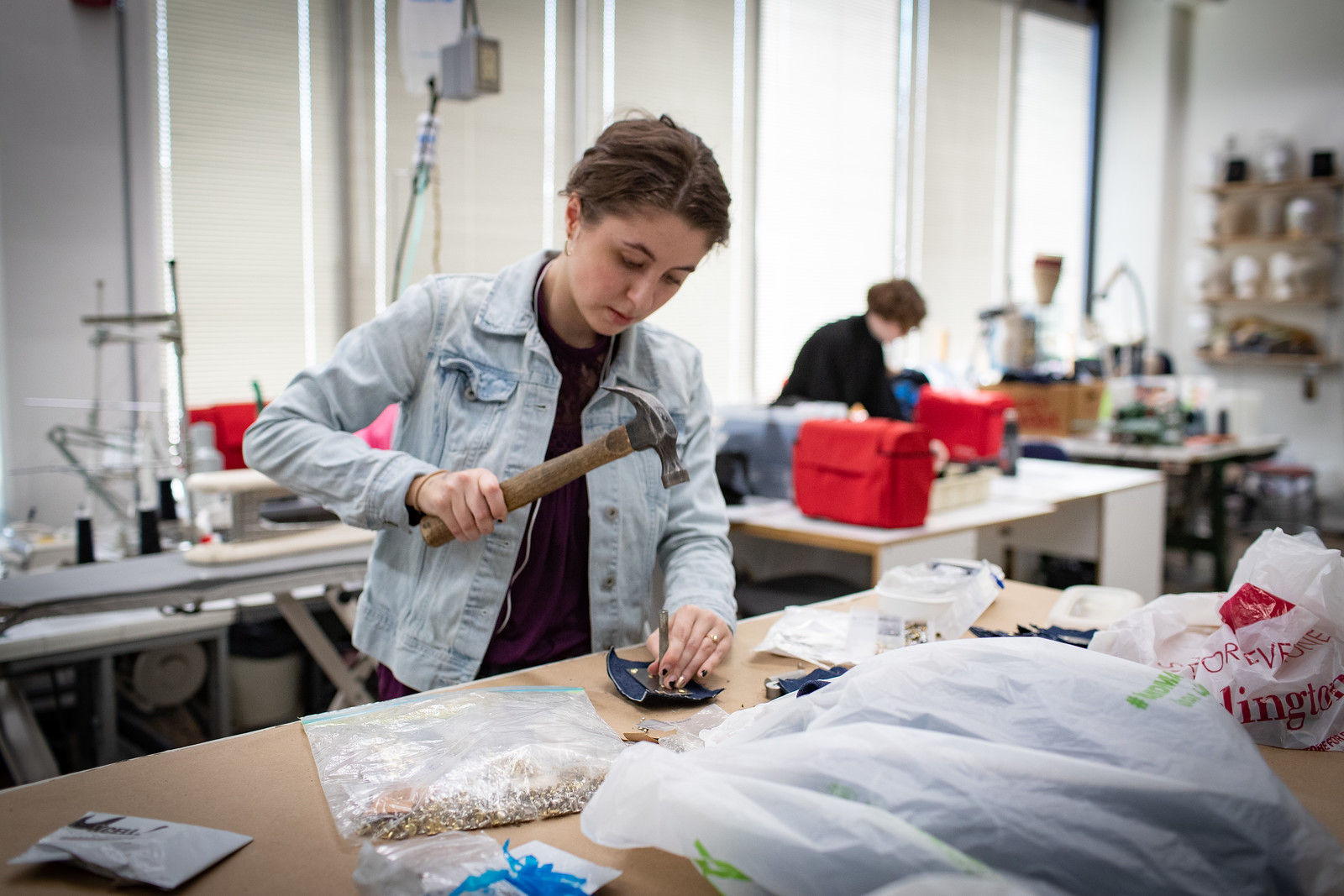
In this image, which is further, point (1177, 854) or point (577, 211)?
point (577, 211)

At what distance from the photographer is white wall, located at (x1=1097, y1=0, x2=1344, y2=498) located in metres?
6.29

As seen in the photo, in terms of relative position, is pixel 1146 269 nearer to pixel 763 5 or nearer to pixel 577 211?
pixel 763 5

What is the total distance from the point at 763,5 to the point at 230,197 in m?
2.93

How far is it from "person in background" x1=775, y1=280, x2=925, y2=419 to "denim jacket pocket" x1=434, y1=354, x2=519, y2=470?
8.13 ft

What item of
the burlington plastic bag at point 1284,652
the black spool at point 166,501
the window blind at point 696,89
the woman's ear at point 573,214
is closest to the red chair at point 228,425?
the black spool at point 166,501

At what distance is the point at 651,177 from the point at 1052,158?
645 cm

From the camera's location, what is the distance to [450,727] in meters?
0.93

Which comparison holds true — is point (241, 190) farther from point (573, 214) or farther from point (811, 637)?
point (811, 637)

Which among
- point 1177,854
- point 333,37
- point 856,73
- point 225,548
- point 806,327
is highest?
point 856,73

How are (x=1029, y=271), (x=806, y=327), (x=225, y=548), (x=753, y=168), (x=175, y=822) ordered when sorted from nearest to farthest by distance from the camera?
(x=175, y=822) → (x=225, y=548) → (x=753, y=168) → (x=806, y=327) → (x=1029, y=271)

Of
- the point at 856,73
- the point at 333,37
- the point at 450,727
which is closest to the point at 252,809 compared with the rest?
the point at 450,727

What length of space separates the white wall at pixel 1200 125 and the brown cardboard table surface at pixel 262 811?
661 centimetres

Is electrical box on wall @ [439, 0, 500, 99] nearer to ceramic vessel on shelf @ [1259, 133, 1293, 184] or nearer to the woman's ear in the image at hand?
the woman's ear

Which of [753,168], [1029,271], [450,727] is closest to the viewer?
[450,727]
